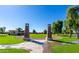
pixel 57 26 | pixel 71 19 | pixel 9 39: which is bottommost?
pixel 9 39

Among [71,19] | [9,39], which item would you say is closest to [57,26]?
[71,19]

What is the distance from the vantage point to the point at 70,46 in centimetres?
672

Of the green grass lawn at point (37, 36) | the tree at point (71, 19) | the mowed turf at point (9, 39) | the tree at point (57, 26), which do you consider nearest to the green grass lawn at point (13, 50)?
the mowed turf at point (9, 39)

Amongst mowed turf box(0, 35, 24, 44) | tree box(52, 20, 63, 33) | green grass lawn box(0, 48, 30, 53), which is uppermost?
tree box(52, 20, 63, 33)

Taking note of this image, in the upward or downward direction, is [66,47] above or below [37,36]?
below

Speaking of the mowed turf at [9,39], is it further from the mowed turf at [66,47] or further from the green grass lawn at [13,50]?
the mowed turf at [66,47]

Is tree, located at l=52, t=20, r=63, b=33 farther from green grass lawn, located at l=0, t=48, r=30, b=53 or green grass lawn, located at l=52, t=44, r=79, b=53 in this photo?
green grass lawn, located at l=0, t=48, r=30, b=53

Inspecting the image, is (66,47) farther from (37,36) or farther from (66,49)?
(37,36)

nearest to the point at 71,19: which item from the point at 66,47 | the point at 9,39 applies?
the point at 66,47

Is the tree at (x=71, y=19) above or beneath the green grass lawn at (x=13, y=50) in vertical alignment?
above

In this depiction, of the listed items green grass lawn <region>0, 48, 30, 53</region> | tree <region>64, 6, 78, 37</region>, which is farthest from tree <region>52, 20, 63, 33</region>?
green grass lawn <region>0, 48, 30, 53</region>

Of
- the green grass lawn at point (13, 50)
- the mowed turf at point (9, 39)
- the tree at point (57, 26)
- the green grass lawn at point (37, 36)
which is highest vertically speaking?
the tree at point (57, 26)
